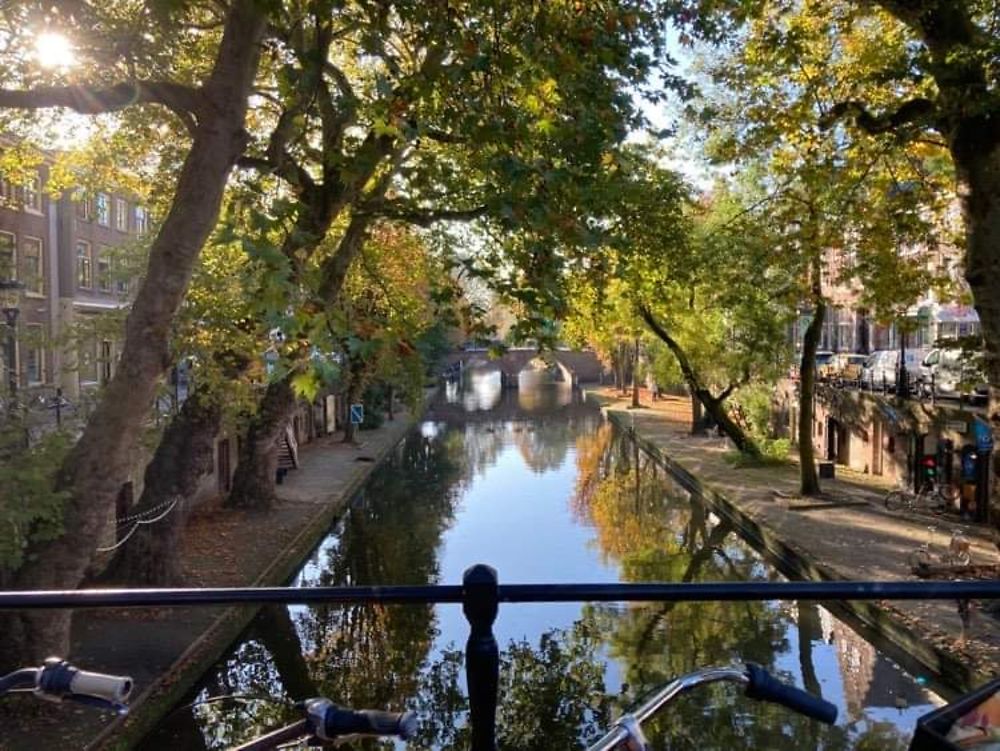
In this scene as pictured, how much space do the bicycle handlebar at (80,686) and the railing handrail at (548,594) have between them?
0.44 ft

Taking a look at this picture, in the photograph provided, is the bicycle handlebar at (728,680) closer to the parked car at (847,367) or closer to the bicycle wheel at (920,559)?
the bicycle wheel at (920,559)

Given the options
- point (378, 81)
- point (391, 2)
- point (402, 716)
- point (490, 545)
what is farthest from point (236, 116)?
point (490, 545)

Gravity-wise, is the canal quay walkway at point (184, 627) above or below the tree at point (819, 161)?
below

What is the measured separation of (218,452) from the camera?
23875 millimetres

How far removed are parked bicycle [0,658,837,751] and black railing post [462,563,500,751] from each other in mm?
141

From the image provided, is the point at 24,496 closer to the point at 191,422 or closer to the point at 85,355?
the point at 191,422

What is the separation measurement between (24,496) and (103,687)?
7.22m

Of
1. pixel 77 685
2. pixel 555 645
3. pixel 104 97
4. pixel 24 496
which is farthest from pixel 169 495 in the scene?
pixel 77 685

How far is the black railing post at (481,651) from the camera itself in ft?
5.63

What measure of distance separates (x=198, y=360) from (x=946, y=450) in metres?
17.0

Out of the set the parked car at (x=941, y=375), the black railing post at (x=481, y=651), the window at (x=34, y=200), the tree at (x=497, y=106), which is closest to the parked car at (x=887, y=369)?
the parked car at (x=941, y=375)

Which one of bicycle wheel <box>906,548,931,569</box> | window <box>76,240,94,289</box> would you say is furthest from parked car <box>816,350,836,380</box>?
window <box>76,240,94,289</box>

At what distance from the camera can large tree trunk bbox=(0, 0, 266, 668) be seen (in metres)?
7.00

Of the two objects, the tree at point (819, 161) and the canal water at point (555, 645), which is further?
the tree at point (819, 161)
